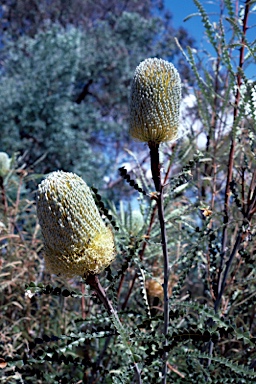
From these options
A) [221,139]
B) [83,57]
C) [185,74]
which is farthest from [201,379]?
[185,74]

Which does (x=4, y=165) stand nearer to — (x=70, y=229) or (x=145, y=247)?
(x=145, y=247)

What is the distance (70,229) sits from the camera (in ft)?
1.20

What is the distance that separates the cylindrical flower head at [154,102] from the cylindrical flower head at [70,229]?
91mm

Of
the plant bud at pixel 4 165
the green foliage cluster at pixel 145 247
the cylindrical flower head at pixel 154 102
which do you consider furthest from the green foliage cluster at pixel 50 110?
the cylindrical flower head at pixel 154 102

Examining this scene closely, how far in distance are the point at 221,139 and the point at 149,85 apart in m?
0.42

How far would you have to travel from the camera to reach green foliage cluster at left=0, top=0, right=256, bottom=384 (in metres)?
0.46

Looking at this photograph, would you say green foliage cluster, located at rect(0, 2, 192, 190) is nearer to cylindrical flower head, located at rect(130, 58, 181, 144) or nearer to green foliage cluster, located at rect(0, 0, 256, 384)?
green foliage cluster, located at rect(0, 0, 256, 384)

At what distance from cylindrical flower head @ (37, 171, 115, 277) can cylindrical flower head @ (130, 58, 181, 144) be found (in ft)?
0.30

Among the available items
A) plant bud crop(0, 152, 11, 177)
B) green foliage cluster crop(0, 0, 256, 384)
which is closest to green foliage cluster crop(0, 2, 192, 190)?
green foliage cluster crop(0, 0, 256, 384)

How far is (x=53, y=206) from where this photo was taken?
1.21ft

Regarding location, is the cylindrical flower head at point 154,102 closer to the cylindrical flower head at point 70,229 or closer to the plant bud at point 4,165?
the cylindrical flower head at point 70,229

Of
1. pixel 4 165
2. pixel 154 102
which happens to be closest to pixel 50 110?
pixel 4 165

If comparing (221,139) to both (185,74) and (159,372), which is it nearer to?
(159,372)

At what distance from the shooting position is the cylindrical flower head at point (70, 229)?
1.21 ft
